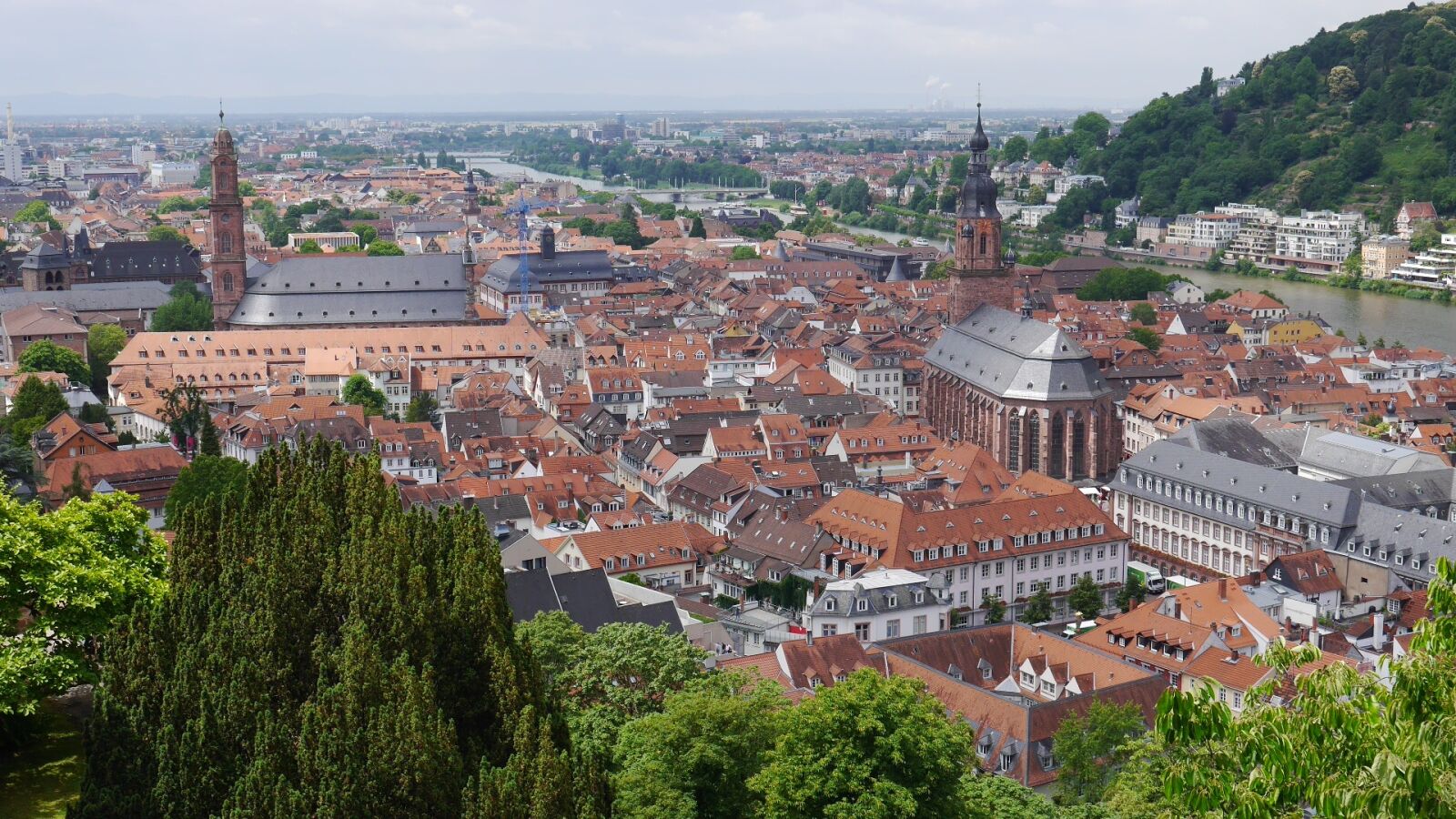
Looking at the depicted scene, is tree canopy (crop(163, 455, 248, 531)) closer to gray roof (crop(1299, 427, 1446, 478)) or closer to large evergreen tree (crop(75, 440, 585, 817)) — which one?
large evergreen tree (crop(75, 440, 585, 817))

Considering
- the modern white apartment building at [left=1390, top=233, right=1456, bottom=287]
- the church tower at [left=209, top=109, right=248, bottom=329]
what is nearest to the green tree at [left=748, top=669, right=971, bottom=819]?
the church tower at [left=209, top=109, right=248, bottom=329]

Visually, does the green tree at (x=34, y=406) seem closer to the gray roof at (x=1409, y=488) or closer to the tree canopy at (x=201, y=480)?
the tree canopy at (x=201, y=480)

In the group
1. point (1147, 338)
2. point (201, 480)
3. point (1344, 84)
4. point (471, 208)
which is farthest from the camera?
point (471, 208)

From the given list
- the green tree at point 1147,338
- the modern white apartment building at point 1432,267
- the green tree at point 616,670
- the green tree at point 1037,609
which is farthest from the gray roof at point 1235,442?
the modern white apartment building at point 1432,267

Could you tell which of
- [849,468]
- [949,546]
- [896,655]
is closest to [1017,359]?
[849,468]

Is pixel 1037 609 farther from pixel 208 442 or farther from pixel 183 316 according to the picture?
pixel 183 316

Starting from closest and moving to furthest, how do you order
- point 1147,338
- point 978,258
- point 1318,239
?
1. point 978,258
2. point 1147,338
3. point 1318,239

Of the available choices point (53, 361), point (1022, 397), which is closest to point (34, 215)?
point (53, 361)
